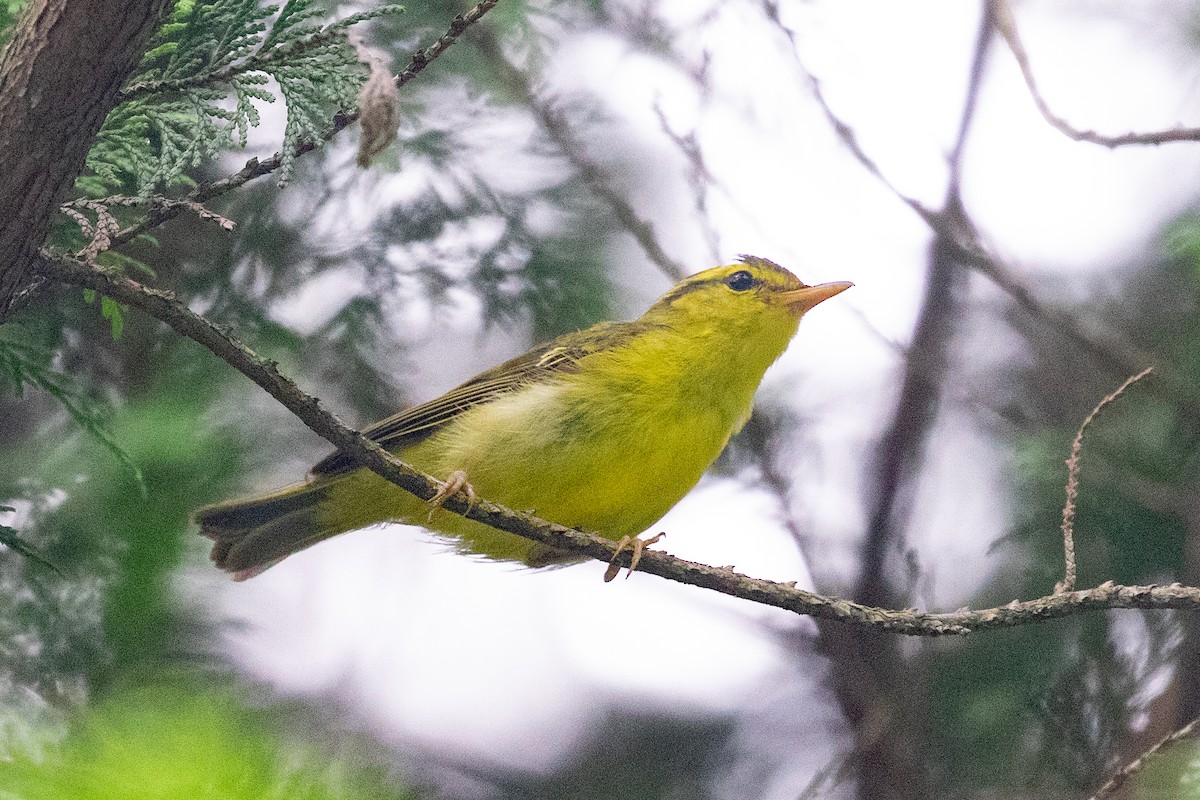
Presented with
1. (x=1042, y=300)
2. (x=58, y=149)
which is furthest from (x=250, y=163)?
(x=1042, y=300)

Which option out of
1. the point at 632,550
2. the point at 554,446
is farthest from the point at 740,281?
the point at 632,550

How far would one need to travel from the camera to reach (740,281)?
445cm

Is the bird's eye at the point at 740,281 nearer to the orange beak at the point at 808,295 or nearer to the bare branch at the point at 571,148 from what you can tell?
the orange beak at the point at 808,295

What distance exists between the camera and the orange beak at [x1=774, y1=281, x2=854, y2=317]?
4.21m

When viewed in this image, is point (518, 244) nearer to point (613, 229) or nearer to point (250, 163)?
point (613, 229)

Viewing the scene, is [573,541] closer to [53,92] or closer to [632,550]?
[632,550]

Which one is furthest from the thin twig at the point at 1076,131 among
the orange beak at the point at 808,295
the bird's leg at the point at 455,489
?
the bird's leg at the point at 455,489

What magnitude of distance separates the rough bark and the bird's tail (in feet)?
5.78

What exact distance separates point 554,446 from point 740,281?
117 cm

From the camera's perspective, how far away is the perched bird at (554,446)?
368 centimetres

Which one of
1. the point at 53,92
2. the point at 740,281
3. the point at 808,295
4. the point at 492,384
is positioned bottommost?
the point at 53,92

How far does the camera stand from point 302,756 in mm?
1496

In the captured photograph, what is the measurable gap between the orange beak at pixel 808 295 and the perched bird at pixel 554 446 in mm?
250

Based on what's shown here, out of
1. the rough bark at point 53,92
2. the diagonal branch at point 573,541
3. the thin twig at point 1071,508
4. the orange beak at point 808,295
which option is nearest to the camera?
the rough bark at point 53,92
